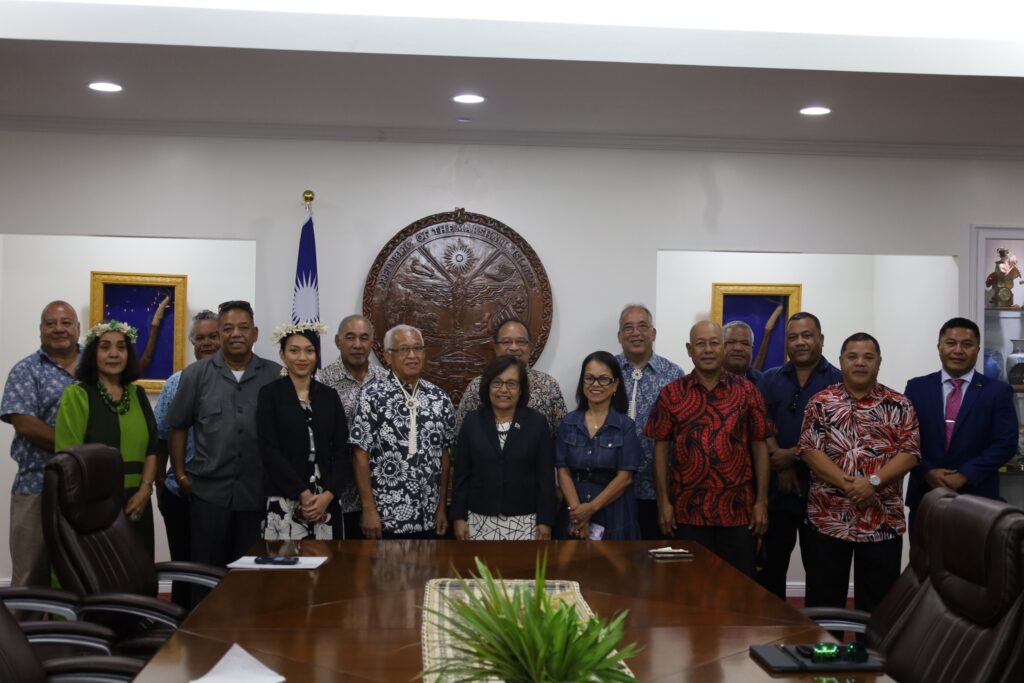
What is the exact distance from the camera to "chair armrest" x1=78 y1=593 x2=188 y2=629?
3.57m

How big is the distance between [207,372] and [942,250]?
15.1 ft

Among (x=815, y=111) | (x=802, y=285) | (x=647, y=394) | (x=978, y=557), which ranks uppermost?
(x=815, y=111)

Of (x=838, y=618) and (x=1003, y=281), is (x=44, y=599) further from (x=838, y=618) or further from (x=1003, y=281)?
(x=1003, y=281)

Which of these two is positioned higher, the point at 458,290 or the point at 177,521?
the point at 458,290

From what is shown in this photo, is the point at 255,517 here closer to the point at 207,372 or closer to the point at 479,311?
the point at 207,372

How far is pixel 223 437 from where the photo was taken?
5.41m

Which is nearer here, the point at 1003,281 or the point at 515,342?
the point at 515,342

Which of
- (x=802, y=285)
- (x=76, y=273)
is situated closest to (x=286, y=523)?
(x=76, y=273)

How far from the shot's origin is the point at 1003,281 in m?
6.90

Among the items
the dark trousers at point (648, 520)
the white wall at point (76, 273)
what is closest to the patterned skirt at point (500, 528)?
the dark trousers at point (648, 520)

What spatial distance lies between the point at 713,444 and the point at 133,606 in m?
2.81

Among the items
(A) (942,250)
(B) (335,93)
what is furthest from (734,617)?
(A) (942,250)

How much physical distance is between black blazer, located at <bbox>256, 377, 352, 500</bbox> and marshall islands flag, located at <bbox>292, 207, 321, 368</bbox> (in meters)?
1.26

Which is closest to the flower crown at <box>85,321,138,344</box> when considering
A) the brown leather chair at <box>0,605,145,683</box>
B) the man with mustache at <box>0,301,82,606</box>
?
the man with mustache at <box>0,301,82,606</box>
